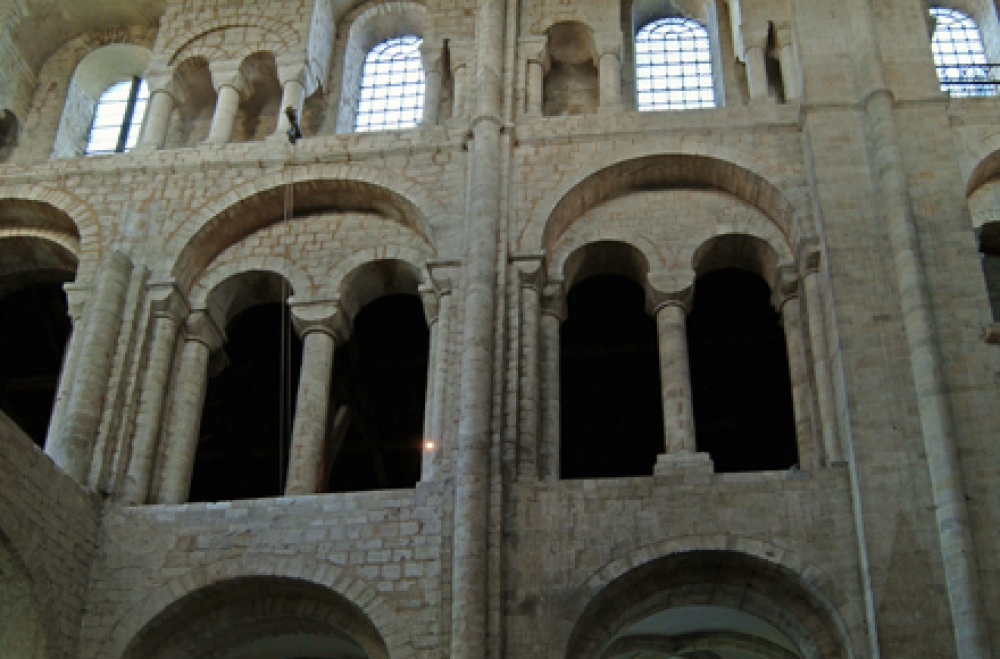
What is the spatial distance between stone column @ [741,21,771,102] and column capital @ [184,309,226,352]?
7.82 meters

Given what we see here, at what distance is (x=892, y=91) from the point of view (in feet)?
52.2

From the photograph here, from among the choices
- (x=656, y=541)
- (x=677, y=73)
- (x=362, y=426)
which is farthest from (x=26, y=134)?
(x=656, y=541)

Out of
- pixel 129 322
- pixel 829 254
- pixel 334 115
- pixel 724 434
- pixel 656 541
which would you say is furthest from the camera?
pixel 724 434

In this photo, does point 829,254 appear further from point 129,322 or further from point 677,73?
point 129,322

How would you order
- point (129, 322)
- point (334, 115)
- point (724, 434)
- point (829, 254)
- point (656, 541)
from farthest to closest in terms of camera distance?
point (724, 434) < point (334, 115) < point (129, 322) < point (829, 254) < point (656, 541)

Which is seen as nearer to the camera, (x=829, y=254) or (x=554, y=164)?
(x=829, y=254)

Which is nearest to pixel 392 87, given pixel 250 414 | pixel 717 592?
pixel 250 414

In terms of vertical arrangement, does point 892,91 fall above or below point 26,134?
below

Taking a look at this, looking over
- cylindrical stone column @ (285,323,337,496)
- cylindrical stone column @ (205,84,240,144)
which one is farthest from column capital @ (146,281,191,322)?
cylindrical stone column @ (205,84,240,144)

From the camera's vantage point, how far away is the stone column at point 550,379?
14203mm

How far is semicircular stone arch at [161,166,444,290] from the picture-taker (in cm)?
1623

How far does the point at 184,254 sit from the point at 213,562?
4.45m

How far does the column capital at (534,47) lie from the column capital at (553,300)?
388cm

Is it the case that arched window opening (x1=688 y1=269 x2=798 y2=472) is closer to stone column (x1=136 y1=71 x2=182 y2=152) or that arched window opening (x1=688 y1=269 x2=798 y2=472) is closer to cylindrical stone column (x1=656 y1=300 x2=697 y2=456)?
cylindrical stone column (x1=656 y1=300 x2=697 y2=456)
